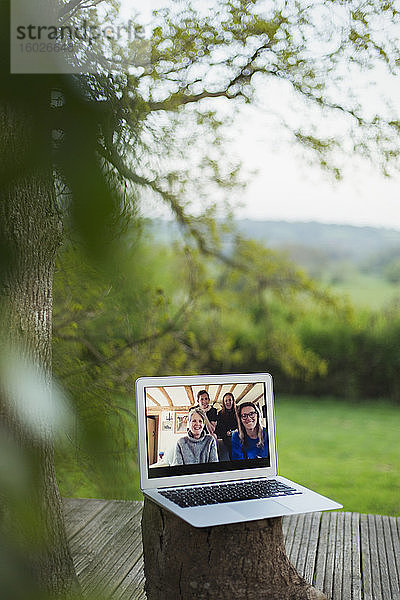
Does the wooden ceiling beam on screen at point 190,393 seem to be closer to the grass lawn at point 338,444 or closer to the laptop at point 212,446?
the laptop at point 212,446

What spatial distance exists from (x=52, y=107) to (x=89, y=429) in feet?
1.93

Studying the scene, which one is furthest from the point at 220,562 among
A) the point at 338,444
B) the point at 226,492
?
the point at 338,444

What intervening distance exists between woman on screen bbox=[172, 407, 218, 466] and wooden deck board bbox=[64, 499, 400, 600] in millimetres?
456

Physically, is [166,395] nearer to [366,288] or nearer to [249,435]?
[249,435]

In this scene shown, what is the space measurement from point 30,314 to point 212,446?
0.53m

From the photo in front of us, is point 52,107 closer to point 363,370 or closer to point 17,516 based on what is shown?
point 17,516

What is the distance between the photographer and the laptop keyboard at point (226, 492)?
1.46m

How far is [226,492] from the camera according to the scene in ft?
4.97

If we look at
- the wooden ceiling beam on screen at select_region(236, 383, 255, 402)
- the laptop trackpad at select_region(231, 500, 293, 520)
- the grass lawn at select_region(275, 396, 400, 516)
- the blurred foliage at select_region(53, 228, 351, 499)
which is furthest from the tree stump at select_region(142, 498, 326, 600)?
the grass lawn at select_region(275, 396, 400, 516)

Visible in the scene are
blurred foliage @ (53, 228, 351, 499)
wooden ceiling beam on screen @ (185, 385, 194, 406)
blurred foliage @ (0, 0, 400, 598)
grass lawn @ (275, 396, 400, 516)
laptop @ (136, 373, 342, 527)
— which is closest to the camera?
blurred foliage @ (0, 0, 400, 598)

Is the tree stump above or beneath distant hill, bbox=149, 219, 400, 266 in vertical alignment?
beneath

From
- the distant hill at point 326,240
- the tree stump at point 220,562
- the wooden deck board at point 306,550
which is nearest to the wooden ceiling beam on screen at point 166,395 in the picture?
the tree stump at point 220,562

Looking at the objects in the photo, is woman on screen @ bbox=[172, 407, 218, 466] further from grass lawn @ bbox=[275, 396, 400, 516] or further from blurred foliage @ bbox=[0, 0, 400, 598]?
grass lawn @ bbox=[275, 396, 400, 516]

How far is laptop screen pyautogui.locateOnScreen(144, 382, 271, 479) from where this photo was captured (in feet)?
5.08
